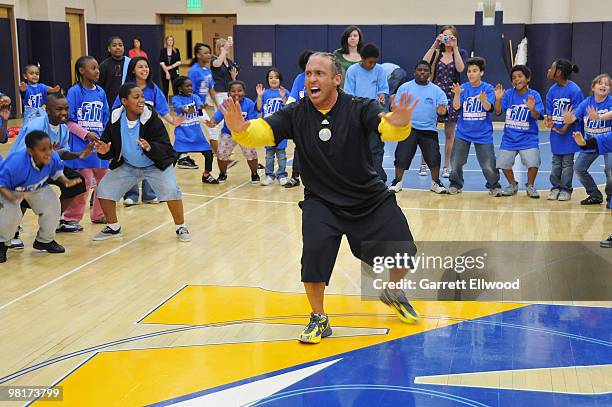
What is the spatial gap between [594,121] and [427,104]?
2012 millimetres

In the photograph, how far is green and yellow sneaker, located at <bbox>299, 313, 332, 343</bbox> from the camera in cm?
515

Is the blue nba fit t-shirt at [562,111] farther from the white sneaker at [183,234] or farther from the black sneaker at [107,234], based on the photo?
the black sneaker at [107,234]

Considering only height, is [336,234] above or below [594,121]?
below

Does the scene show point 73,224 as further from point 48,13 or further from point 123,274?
point 48,13

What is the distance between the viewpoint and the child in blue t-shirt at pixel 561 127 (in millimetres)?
9945

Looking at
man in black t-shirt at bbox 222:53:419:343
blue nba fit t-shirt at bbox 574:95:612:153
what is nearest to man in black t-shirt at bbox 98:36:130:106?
man in black t-shirt at bbox 222:53:419:343

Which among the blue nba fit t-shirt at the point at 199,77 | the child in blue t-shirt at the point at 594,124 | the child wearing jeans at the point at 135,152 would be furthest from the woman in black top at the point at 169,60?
the child wearing jeans at the point at 135,152

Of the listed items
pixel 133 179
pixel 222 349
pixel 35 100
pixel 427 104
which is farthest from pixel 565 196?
pixel 35 100

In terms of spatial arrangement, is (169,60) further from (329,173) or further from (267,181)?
(329,173)

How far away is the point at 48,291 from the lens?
6320 mm

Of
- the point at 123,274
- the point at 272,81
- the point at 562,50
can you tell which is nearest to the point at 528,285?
the point at 123,274

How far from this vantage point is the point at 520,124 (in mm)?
10125

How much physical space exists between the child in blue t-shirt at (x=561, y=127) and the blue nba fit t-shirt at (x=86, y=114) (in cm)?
529

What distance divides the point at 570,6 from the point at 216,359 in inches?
707
